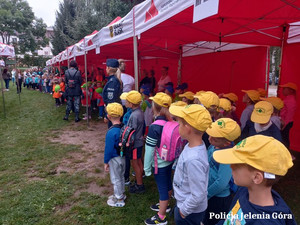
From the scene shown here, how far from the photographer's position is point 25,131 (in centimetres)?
687

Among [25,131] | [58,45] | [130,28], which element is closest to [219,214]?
[130,28]

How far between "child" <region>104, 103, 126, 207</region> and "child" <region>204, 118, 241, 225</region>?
52.5 inches

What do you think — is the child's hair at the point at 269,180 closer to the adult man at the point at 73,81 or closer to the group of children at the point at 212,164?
the group of children at the point at 212,164

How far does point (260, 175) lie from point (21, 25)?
4399 cm

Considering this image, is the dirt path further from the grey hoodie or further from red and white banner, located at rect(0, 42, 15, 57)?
red and white banner, located at rect(0, 42, 15, 57)

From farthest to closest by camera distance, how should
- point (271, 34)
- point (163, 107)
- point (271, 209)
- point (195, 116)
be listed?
1. point (271, 34)
2. point (163, 107)
3. point (195, 116)
4. point (271, 209)

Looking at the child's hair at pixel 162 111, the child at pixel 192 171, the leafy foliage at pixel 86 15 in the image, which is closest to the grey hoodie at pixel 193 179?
the child at pixel 192 171

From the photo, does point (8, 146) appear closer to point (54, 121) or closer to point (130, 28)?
point (54, 121)

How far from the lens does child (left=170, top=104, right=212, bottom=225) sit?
1.62 m

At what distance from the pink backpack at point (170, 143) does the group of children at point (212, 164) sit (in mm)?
29

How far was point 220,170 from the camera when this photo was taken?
1819mm

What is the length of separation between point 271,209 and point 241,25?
4.09 metres

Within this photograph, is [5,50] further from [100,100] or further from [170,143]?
[170,143]

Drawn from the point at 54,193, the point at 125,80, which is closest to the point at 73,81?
the point at 125,80
